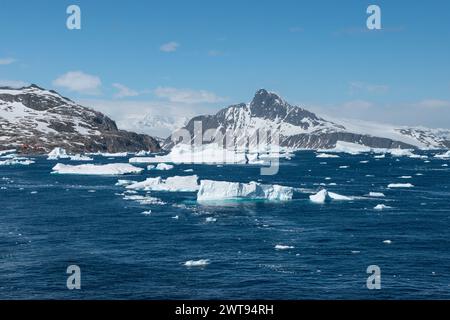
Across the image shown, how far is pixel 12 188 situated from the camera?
9825 cm

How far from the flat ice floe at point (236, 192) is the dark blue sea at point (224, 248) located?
2324 mm

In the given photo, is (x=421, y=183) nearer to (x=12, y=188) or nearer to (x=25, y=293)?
(x=12, y=188)

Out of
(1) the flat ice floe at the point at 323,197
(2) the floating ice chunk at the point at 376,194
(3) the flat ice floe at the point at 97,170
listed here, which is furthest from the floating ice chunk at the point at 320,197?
(3) the flat ice floe at the point at 97,170

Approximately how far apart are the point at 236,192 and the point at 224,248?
110 feet

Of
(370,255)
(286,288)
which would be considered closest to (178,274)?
(286,288)

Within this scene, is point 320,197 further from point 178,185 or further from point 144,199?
point 144,199

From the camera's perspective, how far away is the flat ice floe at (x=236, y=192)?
7838 centimetres

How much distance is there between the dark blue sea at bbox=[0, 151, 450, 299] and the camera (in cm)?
3456

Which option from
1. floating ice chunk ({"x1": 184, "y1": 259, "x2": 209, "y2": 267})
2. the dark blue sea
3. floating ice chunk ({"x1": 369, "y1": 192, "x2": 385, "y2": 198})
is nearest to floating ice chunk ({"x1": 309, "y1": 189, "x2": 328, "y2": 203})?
the dark blue sea

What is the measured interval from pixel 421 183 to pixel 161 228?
73.1 metres

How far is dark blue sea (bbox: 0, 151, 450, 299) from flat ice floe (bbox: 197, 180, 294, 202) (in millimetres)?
2324

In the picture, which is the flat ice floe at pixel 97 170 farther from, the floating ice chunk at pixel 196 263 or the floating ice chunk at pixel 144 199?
the floating ice chunk at pixel 196 263

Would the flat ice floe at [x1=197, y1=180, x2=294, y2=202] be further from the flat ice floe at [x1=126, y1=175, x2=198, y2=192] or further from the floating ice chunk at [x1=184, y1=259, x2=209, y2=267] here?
the floating ice chunk at [x1=184, y1=259, x2=209, y2=267]
